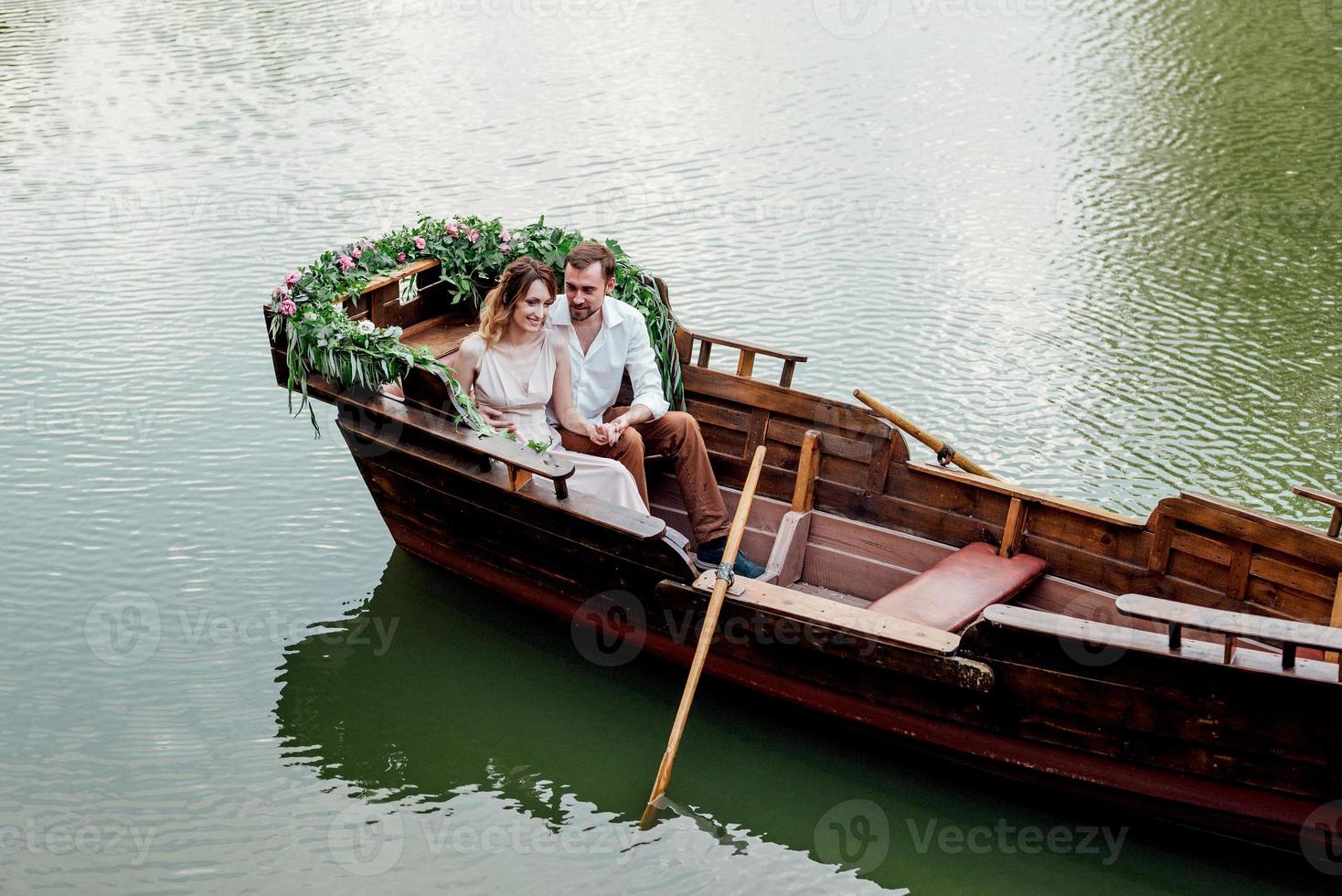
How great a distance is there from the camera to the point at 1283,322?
10.0 m

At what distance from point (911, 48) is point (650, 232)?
6.26 meters

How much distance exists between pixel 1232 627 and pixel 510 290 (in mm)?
3531

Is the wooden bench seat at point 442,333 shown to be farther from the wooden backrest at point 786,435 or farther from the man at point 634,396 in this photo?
the wooden backrest at point 786,435

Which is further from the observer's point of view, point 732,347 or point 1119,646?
point 732,347

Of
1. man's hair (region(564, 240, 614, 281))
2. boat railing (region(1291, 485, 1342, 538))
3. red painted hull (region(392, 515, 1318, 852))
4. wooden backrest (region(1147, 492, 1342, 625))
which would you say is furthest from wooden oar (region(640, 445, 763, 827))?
boat railing (region(1291, 485, 1342, 538))

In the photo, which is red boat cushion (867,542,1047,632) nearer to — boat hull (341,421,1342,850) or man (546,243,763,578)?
boat hull (341,421,1342,850)

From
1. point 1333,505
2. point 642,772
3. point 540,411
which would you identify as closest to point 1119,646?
point 1333,505

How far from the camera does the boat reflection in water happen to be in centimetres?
544

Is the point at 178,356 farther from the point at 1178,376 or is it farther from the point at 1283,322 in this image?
the point at 1283,322

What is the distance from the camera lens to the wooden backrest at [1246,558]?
5371 millimetres

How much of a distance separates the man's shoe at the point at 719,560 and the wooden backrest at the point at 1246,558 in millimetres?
1872

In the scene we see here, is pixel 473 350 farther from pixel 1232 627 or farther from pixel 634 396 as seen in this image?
pixel 1232 627

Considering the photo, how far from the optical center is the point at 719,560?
263 inches

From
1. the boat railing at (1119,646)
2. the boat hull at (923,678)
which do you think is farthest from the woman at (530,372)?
the boat railing at (1119,646)
